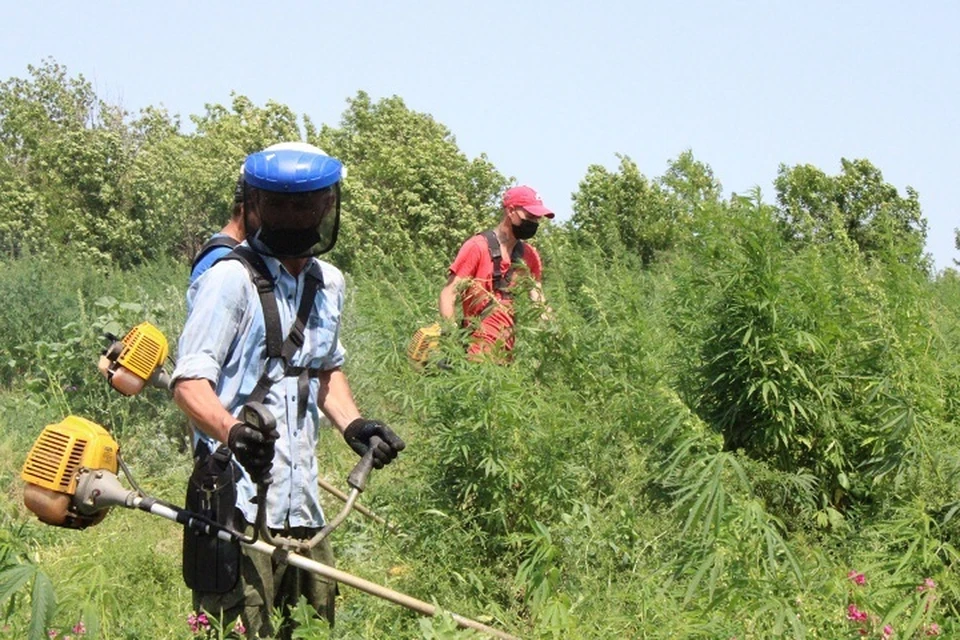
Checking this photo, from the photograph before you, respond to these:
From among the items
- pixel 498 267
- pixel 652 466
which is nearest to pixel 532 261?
pixel 498 267

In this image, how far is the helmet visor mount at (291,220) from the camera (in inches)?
160

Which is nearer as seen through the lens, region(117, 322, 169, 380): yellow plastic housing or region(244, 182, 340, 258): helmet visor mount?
region(244, 182, 340, 258): helmet visor mount

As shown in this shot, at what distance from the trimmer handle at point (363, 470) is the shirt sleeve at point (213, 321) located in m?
0.49

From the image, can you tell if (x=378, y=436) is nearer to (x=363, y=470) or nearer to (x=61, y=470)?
(x=363, y=470)

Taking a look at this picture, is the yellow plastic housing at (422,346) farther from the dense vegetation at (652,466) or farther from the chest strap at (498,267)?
the chest strap at (498,267)

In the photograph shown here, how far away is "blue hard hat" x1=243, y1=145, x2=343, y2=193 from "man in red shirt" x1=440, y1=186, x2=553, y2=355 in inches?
117

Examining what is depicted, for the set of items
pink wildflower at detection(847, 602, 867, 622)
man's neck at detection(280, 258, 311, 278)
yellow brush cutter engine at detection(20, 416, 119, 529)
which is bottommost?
yellow brush cutter engine at detection(20, 416, 119, 529)

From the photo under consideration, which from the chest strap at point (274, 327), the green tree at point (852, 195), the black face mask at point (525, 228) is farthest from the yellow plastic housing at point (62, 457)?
the green tree at point (852, 195)

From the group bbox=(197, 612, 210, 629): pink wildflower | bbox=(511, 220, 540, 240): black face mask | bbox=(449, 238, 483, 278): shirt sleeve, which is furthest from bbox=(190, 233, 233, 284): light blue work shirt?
bbox=(511, 220, 540, 240): black face mask

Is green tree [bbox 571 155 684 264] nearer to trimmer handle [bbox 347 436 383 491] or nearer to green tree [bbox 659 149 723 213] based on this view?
green tree [bbox 659 149 723 213]

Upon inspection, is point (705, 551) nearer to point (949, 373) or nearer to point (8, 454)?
point (949, 373)

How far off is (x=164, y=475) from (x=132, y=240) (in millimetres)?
25545

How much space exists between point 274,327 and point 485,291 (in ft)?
9.71

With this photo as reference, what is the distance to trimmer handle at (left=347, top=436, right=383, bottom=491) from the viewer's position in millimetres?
3928
